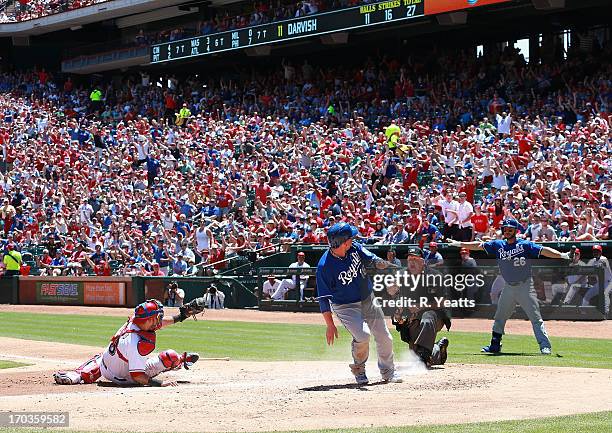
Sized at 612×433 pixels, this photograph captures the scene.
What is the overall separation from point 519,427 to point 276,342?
30.5ft

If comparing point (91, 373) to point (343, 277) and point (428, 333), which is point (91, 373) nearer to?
point (343, 277)

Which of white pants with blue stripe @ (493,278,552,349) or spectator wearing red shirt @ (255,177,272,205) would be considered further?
spectator wearing red shirt @ (255,177,272,205)

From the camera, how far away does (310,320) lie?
69.0ft

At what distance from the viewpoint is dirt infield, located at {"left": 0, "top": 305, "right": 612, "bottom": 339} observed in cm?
1725

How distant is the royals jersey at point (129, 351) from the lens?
10484mm

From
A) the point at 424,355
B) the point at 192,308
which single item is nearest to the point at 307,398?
the point at 192,308

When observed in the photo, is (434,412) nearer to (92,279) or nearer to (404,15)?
(92,279)

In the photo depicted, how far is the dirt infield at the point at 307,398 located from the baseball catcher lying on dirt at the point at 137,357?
0.63 feet

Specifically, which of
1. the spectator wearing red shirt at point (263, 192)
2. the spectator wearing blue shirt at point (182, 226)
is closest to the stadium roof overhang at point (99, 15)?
the spectator wearing blue shirt at point (182, 226)

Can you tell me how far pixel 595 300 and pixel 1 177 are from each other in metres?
23.9

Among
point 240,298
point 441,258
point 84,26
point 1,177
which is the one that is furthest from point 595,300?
point 84,26

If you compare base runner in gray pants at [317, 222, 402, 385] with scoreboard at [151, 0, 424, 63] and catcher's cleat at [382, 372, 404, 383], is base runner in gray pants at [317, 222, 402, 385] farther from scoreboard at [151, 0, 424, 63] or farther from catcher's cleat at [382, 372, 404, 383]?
scoreboard at [151, 0, 424, 63]

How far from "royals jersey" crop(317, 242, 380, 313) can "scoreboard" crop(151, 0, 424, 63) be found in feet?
72.6

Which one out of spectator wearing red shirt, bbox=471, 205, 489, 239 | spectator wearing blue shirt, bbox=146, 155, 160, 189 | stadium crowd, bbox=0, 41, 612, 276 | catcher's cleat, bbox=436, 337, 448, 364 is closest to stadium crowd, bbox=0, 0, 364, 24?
stadium crowd, bbox=0, 41, 612, 276
